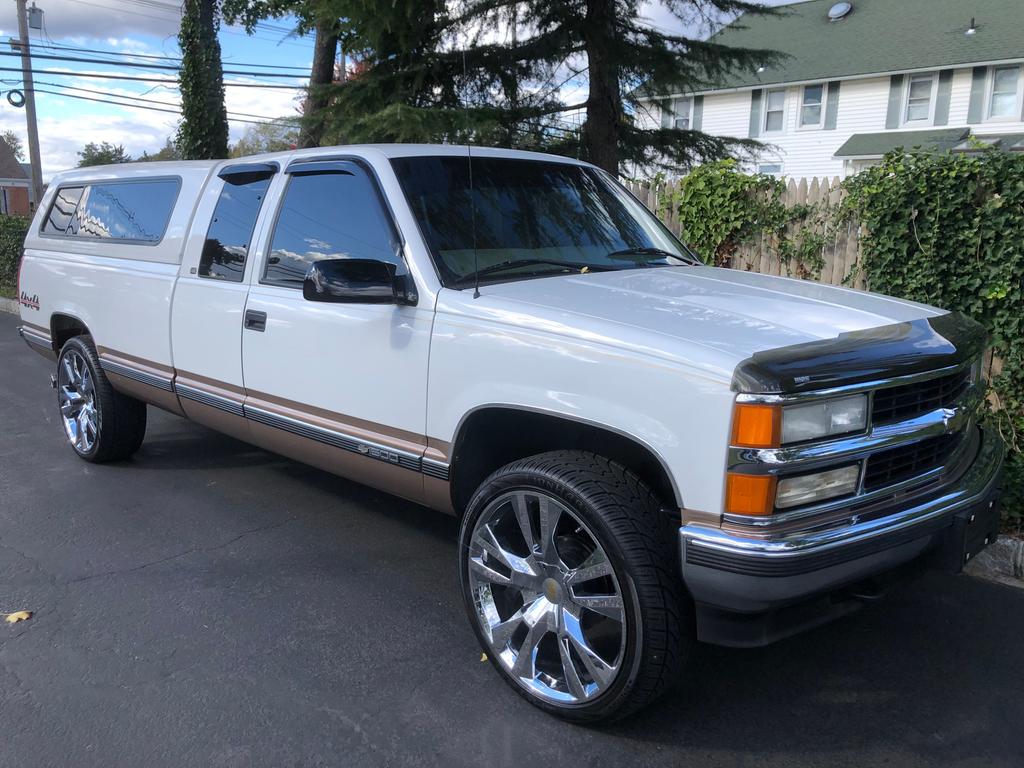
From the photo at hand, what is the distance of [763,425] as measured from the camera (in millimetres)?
2449

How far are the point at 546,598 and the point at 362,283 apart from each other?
1417 mm

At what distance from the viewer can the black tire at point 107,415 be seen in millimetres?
5609

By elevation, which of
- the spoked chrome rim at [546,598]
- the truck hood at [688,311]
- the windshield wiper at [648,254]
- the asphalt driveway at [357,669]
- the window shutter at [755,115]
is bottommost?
the asphalt driveway at [357,669]

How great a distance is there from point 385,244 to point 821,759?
2.58m

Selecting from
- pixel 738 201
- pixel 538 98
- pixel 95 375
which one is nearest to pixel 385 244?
pixel 95 375

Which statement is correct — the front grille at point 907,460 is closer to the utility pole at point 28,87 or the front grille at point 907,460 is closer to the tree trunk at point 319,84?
the tree trunk at point 319,84

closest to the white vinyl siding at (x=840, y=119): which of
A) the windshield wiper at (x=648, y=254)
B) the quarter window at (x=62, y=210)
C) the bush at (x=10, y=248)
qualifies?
the bush at (x=10, y=248)

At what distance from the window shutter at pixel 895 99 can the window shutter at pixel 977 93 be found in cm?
187

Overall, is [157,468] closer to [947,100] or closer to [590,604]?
[590,604]

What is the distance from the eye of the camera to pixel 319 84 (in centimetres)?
980

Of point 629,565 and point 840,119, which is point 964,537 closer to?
point 629,565

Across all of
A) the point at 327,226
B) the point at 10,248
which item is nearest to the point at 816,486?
the point at 327,226

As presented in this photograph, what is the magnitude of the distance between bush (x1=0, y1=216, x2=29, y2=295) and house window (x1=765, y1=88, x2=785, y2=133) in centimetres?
2153

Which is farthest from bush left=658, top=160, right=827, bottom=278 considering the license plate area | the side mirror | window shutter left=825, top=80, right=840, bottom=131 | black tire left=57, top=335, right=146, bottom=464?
window shutter left=825, top=80, right=840, bottom=131
